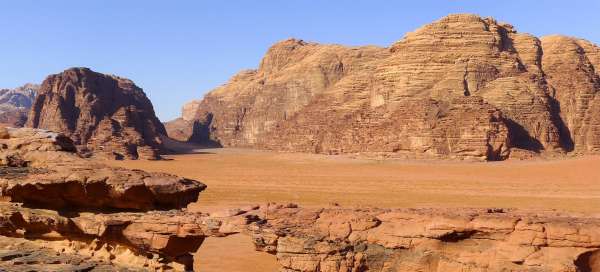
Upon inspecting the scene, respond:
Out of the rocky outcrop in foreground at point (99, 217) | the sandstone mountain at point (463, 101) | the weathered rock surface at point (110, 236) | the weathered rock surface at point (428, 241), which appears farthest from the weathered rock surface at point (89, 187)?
the sandstone mountain at point (463, 101)

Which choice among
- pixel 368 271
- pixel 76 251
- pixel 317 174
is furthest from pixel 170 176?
pixel 317 174

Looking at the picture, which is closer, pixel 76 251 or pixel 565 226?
pixel 565 226

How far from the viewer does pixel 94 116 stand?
57.5 meters

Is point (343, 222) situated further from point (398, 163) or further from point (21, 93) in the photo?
point (21, 93)

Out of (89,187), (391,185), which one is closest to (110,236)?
(89,187)

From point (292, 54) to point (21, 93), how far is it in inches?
5487

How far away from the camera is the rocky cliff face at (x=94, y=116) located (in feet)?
172

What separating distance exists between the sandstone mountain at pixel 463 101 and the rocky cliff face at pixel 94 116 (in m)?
18.6

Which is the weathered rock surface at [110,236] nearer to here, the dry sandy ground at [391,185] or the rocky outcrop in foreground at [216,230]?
the rocky outcrop in foreground at [216,230]

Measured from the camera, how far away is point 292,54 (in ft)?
306

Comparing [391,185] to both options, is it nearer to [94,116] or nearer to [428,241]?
[428,241]

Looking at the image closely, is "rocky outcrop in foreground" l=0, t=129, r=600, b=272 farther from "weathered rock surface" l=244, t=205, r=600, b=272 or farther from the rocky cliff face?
the rocky cliff face

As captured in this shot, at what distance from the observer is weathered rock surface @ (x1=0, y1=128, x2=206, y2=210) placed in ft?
26.6

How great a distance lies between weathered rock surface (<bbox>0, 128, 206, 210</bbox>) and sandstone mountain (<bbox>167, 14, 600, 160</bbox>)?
38.8m
